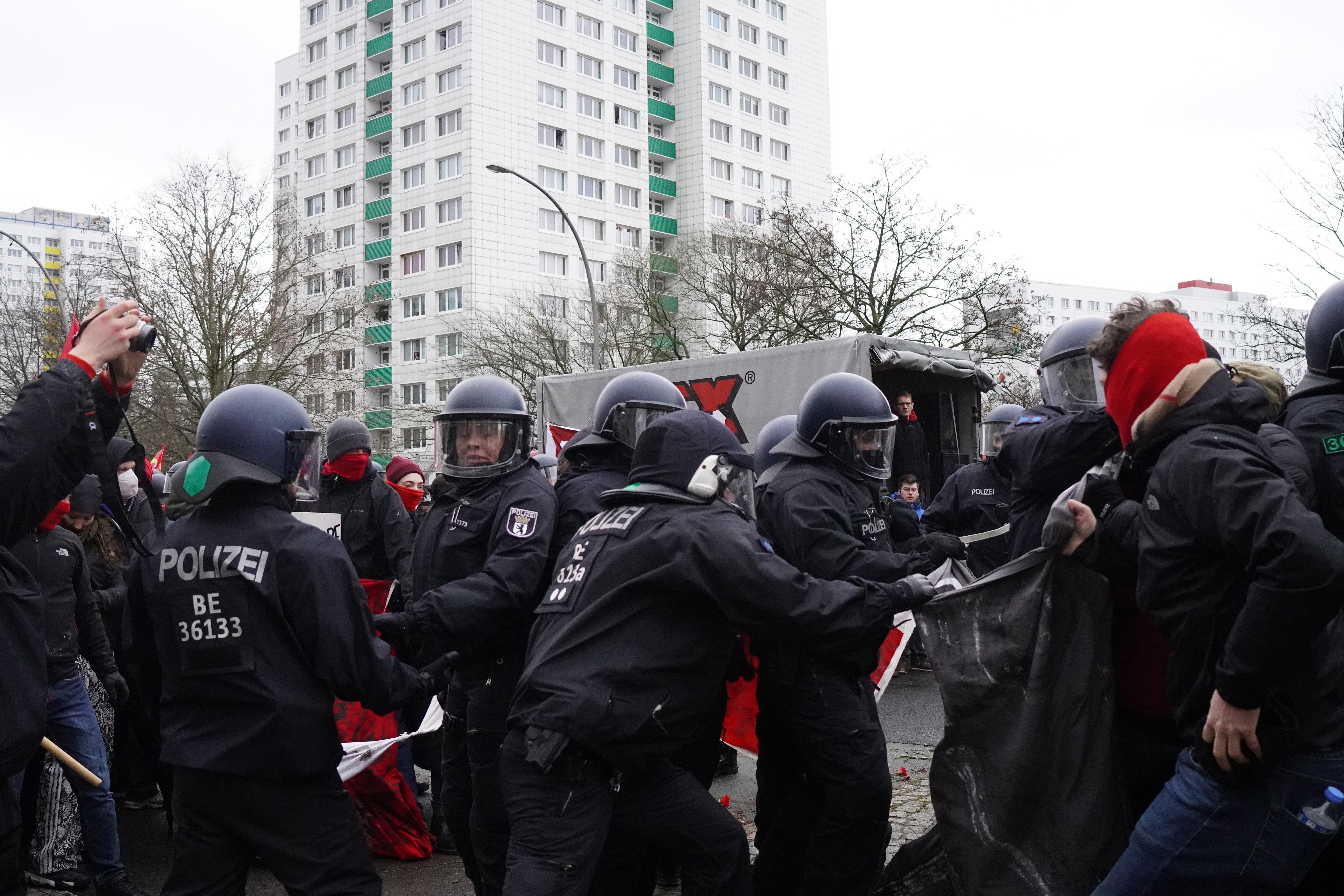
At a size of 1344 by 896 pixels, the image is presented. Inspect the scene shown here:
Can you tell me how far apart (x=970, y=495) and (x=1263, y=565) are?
4.99 meters

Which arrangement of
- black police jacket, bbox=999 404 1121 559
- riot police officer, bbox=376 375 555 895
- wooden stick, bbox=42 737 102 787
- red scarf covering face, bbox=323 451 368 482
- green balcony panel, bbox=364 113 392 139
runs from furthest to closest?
green balcony panel, bbox=364 113 392 139 → red scarf covering face, bbox=323 451 368 482 → riot police officer, bbox=376 375 555 895 → wooden stick, bbox=42 737 102 787 → black police jacket, bbox=999 404 1121 559

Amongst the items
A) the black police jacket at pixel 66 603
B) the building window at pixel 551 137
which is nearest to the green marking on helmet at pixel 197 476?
the black police jacket at pixel 66 603

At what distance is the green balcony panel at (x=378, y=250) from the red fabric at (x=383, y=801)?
5589 centimetres

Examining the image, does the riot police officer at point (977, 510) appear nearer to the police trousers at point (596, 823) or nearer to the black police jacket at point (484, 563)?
the black police jacket at point (484, 563)

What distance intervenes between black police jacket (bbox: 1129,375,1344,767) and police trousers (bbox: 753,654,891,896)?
4.82ft

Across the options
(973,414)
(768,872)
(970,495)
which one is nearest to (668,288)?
(973,414)

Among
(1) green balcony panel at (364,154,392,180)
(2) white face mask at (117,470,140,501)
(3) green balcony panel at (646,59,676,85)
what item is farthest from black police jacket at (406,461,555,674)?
(3) green balcony panel at (646,59,676,85)

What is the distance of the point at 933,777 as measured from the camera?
353cm

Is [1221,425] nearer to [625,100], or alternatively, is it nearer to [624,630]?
[624,630]

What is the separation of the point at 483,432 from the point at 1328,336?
3.08 meters

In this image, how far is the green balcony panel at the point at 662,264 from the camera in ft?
145

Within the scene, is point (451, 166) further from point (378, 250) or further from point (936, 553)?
point (936, 553)

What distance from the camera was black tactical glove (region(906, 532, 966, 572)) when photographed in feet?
14.2

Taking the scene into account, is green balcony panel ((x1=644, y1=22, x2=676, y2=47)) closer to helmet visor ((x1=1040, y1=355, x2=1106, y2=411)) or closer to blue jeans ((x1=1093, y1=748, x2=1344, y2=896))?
helmet visor ((x1=1040, y1=355, x2=1106, y2=411))
